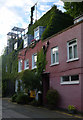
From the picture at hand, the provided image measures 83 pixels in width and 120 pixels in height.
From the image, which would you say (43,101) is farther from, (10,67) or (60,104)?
(10,67)

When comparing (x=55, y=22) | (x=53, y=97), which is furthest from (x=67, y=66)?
(x=55, y=22)

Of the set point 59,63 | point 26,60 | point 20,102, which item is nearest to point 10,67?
Result: point 26,60

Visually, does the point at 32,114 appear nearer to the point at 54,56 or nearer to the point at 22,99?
the point at 54,56

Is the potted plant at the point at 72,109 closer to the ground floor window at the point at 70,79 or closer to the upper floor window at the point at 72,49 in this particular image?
the ground floor window at the point at 70,79

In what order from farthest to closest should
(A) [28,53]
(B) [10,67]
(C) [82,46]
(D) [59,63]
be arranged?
(B) [10,67]
(A) [28,53]
(D) [59,63]
(C) [82,46]

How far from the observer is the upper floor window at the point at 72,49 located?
Answer: 13797mm

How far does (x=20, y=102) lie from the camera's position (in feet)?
62.5

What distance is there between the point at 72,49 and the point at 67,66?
1.45 metres

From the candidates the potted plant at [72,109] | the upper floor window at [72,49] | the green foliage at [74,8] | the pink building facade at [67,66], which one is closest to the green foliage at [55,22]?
the pink building facade at [67,66]

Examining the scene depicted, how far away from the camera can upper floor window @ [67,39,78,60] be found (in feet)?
45.3

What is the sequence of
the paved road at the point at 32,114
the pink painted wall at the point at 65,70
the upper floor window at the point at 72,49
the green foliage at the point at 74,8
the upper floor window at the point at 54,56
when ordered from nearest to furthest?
the paved road at the point at 32,114 → the pink painted wall at the point at 65,70 → the upper floor window at the point at 72,49 → the upper floor window at the point at 54,56 → the green foliage at the point at 74,8

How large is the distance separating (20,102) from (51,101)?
579 centimetres

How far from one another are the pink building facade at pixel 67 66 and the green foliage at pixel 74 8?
325 inches

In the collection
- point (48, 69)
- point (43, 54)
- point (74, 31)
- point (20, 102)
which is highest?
point (74, 31)
